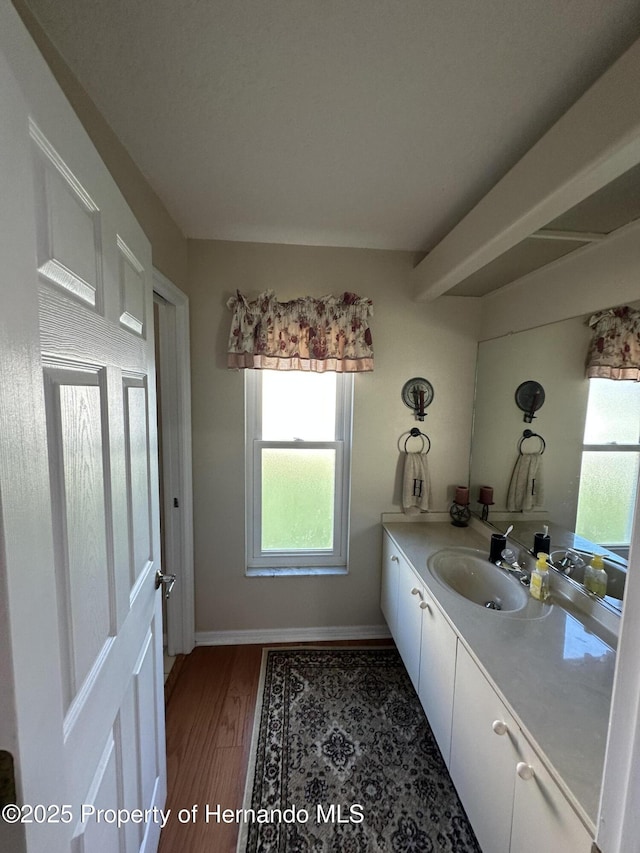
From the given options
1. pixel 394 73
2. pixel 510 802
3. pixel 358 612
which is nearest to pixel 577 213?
pixel 394 73

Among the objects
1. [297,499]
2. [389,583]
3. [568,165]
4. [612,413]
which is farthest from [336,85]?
[389,583]

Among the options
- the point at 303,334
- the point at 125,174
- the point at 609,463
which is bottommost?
the point at 609,463

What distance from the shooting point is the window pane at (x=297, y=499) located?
2090 mm

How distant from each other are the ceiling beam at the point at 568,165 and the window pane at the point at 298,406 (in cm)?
100

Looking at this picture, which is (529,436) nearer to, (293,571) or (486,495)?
(486,495)

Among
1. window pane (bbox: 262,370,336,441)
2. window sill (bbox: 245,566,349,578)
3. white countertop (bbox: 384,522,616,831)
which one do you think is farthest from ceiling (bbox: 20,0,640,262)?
window sill (bbox: 245,566,349,578)

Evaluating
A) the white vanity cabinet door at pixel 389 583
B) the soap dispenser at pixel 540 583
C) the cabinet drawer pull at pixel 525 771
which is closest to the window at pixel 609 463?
the soap dispenser at pixel 540 583

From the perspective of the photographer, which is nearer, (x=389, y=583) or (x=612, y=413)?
(x=612, y=413)

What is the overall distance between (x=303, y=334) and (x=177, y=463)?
100 centimetres

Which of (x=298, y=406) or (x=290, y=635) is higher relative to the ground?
(x=298, y=406)

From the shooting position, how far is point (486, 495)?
1901 millimetres

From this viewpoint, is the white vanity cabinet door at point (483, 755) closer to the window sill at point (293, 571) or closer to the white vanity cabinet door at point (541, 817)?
the white vanity cabinet door at point (541, 817)

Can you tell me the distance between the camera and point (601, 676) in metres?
0.97

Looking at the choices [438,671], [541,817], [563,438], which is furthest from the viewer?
[563,438]
